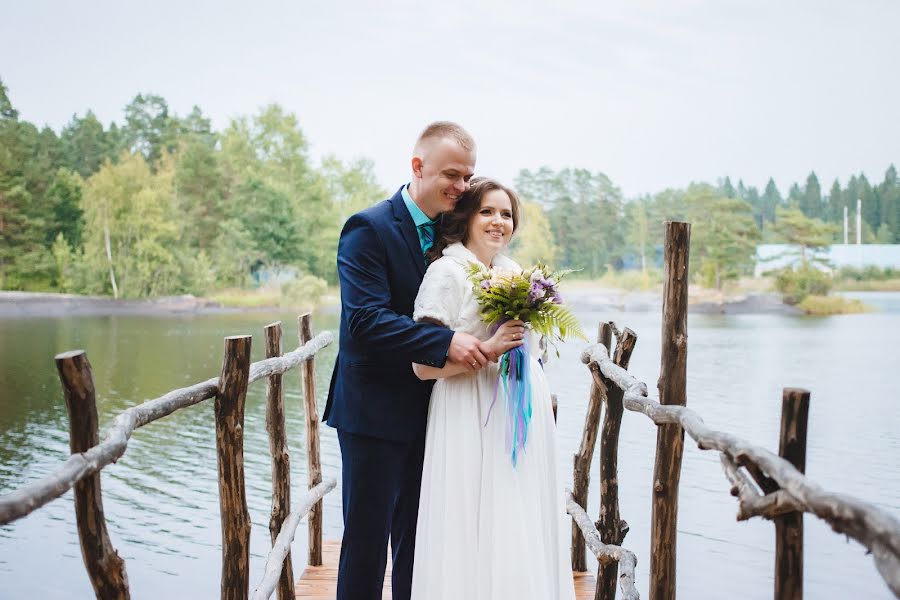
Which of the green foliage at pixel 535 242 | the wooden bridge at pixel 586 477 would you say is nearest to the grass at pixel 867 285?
the green foliage at pixel 535 242

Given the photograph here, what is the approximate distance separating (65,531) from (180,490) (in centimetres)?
143

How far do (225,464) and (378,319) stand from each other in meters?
0.72

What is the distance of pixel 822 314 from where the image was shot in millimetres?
28234

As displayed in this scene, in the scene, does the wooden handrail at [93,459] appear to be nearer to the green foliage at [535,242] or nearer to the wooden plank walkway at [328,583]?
the wooden plank walkway at [328,583]

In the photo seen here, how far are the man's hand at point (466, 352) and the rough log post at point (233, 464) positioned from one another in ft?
2.16

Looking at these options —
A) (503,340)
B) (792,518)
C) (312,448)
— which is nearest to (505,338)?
(503,340)

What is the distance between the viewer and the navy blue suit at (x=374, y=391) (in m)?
2.40

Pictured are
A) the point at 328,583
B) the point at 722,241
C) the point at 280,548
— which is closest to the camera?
the point at 280,548

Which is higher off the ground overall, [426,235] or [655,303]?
[426,235]

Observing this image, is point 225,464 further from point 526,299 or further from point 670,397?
point 670,397

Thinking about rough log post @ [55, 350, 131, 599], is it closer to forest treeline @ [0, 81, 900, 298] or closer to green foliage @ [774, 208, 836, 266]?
forest treeline @ [0, 81, 900, 298]

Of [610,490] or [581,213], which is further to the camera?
[581,213]

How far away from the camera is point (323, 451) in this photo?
1188 centimetres

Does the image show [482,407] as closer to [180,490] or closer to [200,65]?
[180,490]
